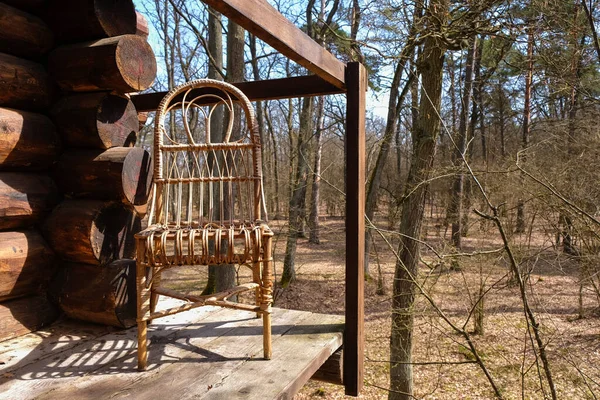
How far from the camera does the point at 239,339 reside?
6.11 ft

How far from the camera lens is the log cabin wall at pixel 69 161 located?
6.36 feet

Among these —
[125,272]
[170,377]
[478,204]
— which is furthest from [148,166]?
[478,204]

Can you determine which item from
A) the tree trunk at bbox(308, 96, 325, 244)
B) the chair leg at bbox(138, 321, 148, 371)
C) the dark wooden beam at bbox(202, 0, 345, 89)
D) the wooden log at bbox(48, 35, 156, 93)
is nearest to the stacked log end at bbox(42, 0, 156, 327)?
the wooden log at bbox(48, 35, 156, 93)

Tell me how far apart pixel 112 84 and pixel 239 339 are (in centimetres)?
130

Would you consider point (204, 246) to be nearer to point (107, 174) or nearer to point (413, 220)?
point (107, 174)

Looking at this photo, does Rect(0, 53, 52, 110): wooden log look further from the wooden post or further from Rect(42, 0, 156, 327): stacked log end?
the wooden post

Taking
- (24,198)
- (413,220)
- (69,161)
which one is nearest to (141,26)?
(69,161)

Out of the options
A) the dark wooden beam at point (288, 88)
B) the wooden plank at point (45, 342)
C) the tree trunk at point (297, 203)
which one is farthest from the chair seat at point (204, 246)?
the tree trunk at point (297, 203)

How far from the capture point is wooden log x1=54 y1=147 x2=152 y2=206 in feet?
6.44

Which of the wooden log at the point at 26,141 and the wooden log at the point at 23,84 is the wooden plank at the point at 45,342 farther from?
the wooden log at the point at 23,84

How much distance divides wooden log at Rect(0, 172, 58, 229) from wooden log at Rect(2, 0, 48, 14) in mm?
821

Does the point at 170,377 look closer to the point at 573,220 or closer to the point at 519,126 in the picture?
the point at 573,220

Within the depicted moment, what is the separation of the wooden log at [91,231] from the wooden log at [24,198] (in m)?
0.07

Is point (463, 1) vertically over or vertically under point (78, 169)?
over
